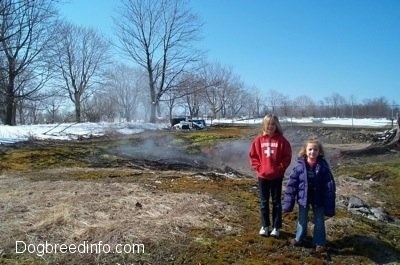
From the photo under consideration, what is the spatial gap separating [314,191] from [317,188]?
2.0 inches

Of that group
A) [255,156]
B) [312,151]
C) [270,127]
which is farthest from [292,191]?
[270,127]

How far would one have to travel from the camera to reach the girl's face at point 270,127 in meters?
5.32

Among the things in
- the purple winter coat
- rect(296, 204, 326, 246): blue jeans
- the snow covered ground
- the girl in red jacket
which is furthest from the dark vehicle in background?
rect(296, 204, 326, 246): blue jeans

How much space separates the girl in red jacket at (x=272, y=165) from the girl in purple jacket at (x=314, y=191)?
236mm

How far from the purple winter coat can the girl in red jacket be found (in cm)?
Result: 22

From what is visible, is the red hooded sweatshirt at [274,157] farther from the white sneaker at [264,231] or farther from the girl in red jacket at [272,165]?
the white sneaker at [264,231]

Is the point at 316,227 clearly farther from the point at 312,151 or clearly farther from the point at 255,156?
the point at 255,156

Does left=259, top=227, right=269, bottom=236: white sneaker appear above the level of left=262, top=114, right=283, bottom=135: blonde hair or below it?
below

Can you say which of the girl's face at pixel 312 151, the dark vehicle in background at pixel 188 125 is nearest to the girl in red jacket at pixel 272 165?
the girl's face at pixel 312 151

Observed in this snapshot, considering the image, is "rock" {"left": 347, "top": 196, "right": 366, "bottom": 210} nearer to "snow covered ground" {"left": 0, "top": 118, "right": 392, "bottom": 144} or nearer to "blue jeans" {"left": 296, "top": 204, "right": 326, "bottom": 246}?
"blue jeans" {"left": 296, "top": 204, "right": 326, "bottom": 246}

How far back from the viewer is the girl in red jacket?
17.3 feet

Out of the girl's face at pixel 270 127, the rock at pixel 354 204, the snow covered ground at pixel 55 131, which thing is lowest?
the rock at pixel 354 204

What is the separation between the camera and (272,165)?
5301 mm

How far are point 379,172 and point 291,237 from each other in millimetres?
7495
